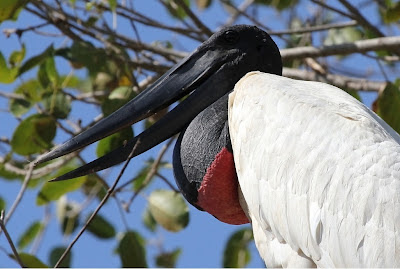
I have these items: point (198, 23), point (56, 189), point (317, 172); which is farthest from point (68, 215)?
point (317, 172)

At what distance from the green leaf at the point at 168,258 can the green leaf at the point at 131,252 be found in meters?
1.15

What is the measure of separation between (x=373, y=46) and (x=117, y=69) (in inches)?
50.3

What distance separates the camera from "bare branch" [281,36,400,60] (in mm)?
4922

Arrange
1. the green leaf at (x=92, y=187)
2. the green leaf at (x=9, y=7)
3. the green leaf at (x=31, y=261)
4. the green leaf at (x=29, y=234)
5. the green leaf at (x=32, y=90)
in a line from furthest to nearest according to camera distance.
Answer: the green leaf at (x=29, y=234), the green leaf at (x=32, y=90), the green leaf at (x=92, y=187), the green leaf at (x=9, y=7), the green leaf at (x=31, y=261)

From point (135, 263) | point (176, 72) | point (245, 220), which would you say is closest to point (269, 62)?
point (176, 72)

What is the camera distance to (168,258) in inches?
231

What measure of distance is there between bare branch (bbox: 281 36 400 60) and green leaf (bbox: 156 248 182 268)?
1.37 meters

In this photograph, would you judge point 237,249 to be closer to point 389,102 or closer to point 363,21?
point 389,102

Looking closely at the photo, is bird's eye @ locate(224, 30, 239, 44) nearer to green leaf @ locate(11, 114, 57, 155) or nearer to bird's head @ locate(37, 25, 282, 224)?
bird's head @ locate(37, 25, 282, 224)

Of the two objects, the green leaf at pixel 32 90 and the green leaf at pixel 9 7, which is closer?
the green leaf at pixel 9 7

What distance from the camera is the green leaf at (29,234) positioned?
5.30 metres

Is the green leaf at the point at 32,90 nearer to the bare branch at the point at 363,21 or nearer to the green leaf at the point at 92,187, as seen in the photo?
the green leaf at the point at 92,187

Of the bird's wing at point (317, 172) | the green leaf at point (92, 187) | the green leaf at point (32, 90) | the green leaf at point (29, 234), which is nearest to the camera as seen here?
the bird's wing at point (317, 172)

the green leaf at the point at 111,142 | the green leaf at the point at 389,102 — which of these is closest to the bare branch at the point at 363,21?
the green leaf at the point at 389,102
